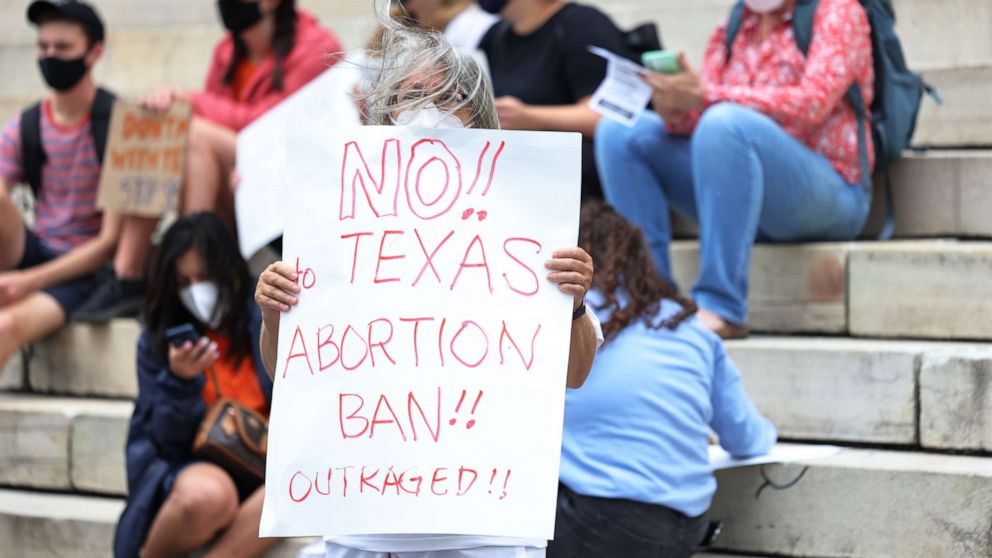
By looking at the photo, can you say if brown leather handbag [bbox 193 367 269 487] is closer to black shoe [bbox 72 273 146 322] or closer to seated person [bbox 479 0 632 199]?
black shoe [bbox 72 273 146 322]

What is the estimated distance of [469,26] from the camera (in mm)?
5332

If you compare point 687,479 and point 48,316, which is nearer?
point 687,479

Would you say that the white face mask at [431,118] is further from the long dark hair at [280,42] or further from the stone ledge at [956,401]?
the long dark hair at [280,42]

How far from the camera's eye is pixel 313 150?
2365 millimetres

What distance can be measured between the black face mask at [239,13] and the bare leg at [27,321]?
1200 mm

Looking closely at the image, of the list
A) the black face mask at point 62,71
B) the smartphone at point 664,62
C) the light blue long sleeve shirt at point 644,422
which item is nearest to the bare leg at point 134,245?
the black face mask at point 62,71

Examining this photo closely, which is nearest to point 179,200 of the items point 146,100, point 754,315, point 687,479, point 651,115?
point 146,100

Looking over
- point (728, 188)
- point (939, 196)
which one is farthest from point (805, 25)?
point (939, 196)

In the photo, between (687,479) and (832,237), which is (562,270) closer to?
(687,479)

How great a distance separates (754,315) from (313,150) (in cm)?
220

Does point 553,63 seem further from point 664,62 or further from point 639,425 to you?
point 639,425

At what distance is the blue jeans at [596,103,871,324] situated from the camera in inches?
156

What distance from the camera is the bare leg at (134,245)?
479 centimetres

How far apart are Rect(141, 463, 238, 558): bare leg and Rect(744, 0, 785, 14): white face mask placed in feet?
6.72
